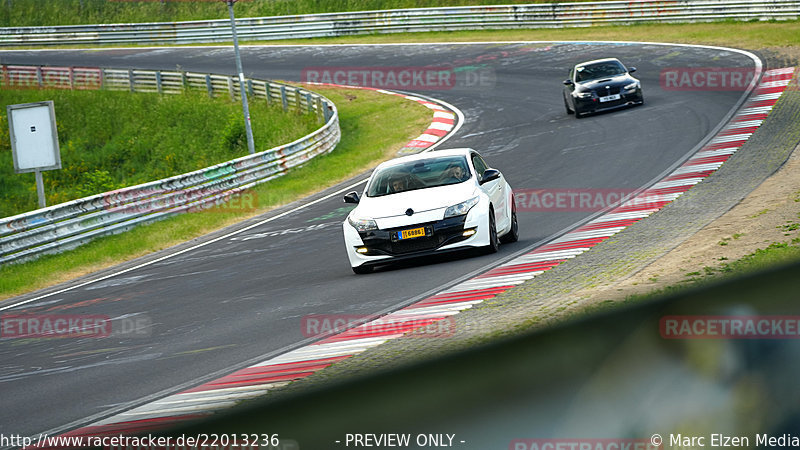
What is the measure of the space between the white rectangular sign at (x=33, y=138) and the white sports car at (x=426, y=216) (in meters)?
11.0

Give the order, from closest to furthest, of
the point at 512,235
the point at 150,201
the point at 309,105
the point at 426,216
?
1. the point at 426,216
2. the point at 512,235
3. the point at 150,201
4. the point at 309,105

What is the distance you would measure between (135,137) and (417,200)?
31.0m

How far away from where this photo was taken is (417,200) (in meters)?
12.6

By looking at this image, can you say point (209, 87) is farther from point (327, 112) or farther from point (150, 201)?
point (150, 201)

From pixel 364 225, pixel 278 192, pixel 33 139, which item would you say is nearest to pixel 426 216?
pixel 364 225

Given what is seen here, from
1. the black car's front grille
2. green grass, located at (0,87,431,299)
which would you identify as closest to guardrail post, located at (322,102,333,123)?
green grass, located at (0,87,431,299)

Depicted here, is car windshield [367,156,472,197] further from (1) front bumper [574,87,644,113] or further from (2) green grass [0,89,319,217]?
(2) green grass [0,89,319,217]

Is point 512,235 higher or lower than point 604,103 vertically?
higher

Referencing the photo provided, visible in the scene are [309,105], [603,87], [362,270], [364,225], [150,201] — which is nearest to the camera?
[364,225]

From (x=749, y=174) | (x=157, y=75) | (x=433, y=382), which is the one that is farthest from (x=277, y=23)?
(x=433, y=382)

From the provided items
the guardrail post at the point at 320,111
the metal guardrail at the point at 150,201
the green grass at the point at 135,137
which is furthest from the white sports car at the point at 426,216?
the guardrail post at the point at 320,111

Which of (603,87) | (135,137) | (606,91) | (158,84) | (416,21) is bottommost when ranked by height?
(135,137)

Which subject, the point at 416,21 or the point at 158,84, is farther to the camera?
the point at 416,21

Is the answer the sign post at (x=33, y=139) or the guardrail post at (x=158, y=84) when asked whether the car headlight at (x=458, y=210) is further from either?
the guardrail post at (x=158, y=84)
